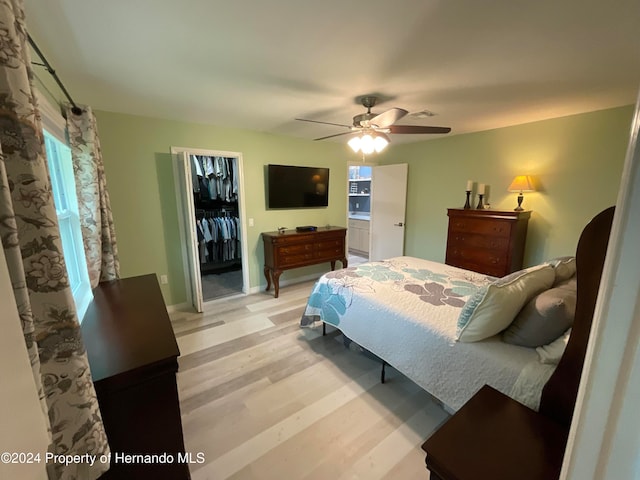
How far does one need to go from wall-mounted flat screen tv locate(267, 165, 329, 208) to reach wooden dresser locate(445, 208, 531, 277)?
1954mm

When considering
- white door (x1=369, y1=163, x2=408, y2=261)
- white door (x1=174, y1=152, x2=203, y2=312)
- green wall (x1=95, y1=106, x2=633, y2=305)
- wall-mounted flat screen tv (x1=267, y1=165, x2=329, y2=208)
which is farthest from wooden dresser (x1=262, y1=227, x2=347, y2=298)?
white door (x1=369, y1=163, x2=408, y2=261)

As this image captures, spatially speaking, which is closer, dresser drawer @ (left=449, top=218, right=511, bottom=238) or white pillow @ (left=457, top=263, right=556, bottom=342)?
white pillow @ (left=457, top=263, right=556, bottom=342)

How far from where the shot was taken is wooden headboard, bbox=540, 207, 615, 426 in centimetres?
86

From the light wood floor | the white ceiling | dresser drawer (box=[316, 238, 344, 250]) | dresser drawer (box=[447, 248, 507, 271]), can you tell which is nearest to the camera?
the white ceiling

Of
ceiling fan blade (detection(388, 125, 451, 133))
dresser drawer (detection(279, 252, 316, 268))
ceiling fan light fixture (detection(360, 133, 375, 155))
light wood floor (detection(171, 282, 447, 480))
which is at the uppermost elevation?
ceiling fan blade (detection(388, 125, 451, 133))

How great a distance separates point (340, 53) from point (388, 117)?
67cm

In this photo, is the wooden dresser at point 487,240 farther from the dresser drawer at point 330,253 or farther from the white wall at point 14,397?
the white wall at point 14,397

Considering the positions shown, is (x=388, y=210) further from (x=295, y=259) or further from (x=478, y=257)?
(x=295, y=259)

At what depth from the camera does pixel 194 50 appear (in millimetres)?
1651

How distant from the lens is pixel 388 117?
217cm

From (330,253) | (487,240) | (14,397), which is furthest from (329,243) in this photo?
(14,397)

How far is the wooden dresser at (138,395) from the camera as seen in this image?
1.11 meters

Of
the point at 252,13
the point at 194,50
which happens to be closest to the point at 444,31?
the point at 252,13

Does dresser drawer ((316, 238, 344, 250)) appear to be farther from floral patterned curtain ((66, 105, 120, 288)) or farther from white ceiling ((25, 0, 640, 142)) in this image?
floral patterned curtain ((66, 105, 120, 288))
